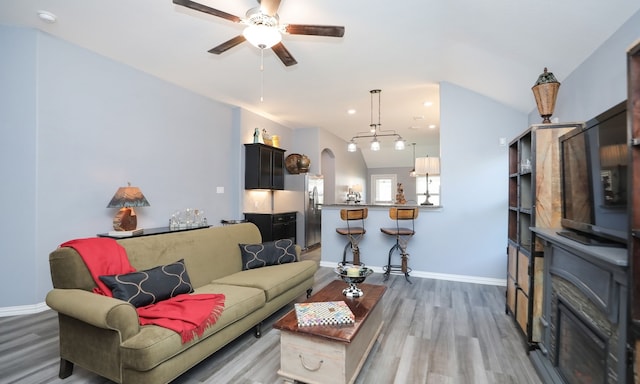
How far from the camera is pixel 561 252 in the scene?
189cm

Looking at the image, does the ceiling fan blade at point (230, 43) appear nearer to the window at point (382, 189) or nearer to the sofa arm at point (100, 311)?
the sofa arm at point (100, 311)

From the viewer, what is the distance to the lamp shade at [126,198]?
347 cm

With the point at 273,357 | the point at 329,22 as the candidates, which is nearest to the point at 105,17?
the point at 329,22

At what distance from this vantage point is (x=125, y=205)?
3.47 meters

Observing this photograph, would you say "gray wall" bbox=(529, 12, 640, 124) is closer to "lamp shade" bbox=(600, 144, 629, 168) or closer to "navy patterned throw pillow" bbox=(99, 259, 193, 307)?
"lamp shade" bbox=(600, 144, 629, 168)

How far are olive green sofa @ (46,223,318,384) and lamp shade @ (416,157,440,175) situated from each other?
289cm

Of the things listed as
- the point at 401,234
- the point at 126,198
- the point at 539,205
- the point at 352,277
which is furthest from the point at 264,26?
the point at 401,234

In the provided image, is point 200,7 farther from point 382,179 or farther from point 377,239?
point 382,179

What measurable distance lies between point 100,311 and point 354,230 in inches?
137

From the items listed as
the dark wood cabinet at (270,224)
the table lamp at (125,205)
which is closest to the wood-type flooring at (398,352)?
the table lamp at (125,205)

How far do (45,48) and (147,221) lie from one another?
7.07 feet

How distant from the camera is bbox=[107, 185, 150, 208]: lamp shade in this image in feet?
11.4

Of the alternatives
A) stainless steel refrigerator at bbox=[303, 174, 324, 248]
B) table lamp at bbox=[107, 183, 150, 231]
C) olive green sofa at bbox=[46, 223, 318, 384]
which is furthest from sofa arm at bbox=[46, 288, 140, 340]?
stainless steel refrigerator at bbox=[303, 174, 324, 248]

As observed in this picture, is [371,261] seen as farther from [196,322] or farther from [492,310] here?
[196,322]
